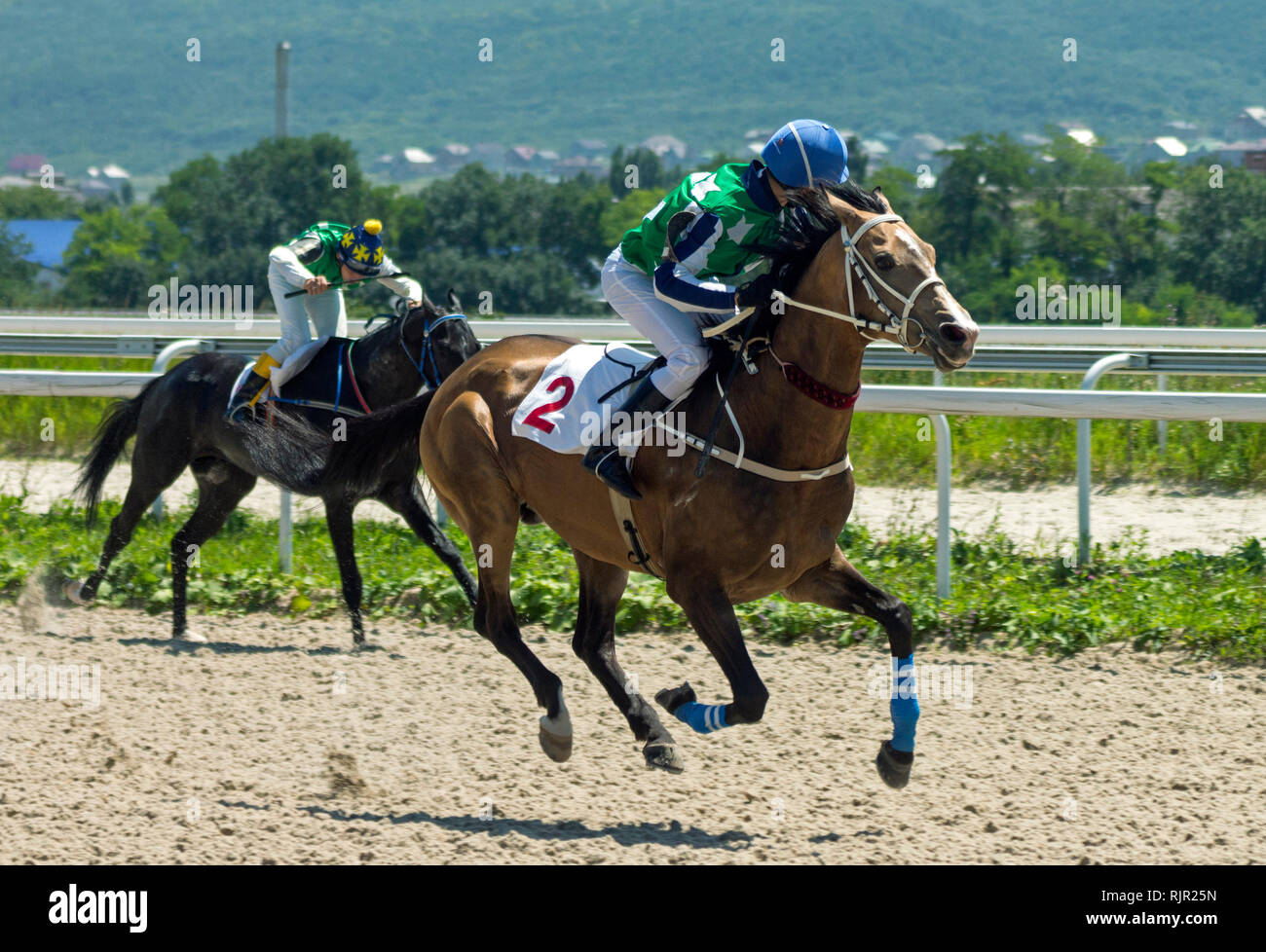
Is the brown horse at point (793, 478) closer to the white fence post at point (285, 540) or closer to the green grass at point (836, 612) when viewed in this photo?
the green grass at point (836, 612)

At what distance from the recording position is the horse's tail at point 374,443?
5.57 meters

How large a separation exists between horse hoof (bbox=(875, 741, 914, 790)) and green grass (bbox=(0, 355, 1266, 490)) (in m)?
3.79

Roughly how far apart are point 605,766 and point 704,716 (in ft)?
1.71

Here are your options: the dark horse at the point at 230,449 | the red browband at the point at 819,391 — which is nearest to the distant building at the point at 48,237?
the dark horse at the point at 230,449

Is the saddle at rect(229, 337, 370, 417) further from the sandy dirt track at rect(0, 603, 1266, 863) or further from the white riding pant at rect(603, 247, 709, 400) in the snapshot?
the white riding pant at rect(603, 247, 709, 400)

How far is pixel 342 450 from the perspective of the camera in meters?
5.63

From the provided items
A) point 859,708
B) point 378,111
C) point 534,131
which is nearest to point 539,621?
point 859,708

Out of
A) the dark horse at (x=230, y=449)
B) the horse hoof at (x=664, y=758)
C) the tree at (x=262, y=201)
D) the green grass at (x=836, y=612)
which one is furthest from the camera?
the tree at (x=262, y=201)

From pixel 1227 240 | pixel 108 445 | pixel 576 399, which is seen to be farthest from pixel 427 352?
pixel 1227 240

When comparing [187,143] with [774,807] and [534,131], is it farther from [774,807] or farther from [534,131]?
[774,807]

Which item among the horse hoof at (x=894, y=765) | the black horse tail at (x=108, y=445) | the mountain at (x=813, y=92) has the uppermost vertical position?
the mountain at (x=813, y=92)

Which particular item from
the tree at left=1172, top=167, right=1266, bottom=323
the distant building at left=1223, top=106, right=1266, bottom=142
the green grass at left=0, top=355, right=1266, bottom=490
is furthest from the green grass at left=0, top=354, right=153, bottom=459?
the distant building at left=1223, top=106, right=1266, bottom=142

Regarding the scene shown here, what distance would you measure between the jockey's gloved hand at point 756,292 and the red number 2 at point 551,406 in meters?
0.73
